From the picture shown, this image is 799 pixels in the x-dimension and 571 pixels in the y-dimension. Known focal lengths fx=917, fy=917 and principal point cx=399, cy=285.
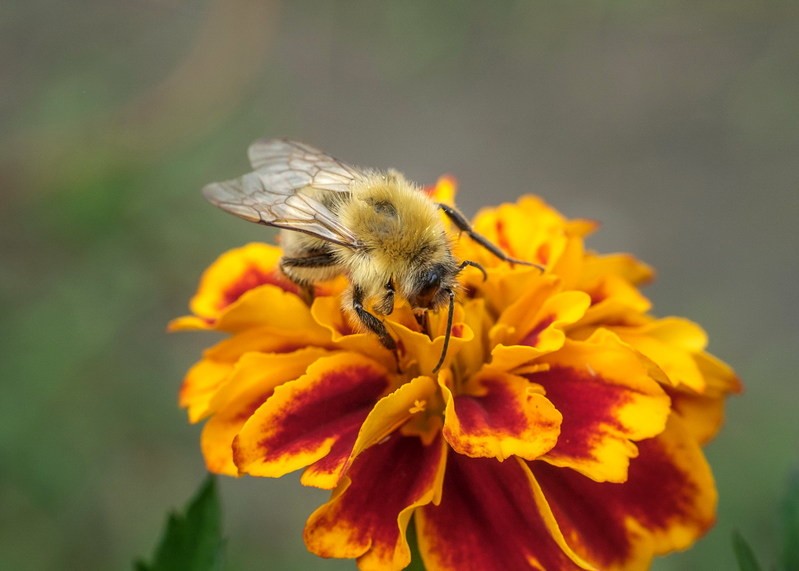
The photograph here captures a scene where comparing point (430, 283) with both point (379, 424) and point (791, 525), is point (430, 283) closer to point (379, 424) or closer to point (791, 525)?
point (379, 424)

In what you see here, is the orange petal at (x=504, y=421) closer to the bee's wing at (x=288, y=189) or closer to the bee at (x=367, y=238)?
the bee at (x=367, y=238)

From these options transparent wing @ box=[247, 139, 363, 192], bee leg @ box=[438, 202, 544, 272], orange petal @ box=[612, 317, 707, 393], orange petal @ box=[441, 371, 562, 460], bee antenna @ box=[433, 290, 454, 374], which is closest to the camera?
orange petal @ box=[441, 371, 562, 460]

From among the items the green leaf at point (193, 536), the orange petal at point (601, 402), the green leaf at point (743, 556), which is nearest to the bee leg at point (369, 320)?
the orange petal at point (601, 402)

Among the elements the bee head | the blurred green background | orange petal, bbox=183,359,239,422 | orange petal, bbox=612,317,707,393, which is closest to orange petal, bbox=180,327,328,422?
orange petal, bbox=183,359,239,422

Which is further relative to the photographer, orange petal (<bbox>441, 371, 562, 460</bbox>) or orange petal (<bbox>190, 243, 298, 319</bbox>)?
orange petal (<bbox>190, 243, 298, 319</bbox>)

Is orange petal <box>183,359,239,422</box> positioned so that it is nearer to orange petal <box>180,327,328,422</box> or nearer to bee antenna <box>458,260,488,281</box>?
orange petal <box>180,327,328,422</box>

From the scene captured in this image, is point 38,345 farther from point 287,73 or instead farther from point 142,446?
point 287,73
